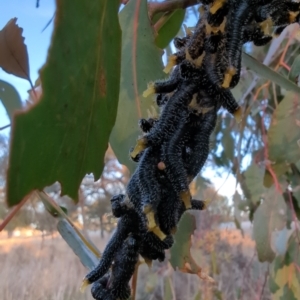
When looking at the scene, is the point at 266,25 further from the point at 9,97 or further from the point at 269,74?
the point at 9,97

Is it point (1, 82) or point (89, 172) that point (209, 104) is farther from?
point (1, 82)

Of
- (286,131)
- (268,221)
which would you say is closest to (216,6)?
(286,131)

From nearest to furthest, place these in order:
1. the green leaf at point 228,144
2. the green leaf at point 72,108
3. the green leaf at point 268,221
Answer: the green leaf at point 72,108 → the green leaf at point 268,221 → the green leaf at point 228,144

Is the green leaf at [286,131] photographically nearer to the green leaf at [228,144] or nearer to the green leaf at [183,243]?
the green leaf at [183,243]

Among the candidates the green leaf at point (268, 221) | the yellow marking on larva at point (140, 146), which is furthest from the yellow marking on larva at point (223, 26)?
the green leaf at point (268, 221)

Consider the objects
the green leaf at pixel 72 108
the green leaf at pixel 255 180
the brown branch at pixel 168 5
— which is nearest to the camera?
the green leaf at pixel 72 108

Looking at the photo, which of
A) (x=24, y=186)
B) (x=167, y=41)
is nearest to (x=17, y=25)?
(x=24, y=186)
